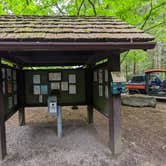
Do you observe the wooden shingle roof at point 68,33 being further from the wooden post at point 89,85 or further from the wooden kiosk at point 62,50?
the wooden post at point 89,85

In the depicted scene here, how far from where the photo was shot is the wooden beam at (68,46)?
2777mm

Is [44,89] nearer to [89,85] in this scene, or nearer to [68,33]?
[89,85]

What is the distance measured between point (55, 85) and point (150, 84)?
8.38 meters

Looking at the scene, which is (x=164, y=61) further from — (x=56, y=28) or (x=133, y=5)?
(x=56, y=28)

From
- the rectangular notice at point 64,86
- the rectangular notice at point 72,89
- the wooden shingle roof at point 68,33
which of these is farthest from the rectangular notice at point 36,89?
the wooden shingle roof at point 68,33

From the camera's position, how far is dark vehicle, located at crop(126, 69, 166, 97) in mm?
11266

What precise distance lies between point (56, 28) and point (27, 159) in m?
2.76

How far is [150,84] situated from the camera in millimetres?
11891


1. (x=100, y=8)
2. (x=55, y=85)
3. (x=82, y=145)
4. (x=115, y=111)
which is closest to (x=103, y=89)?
(x=115, y=111)

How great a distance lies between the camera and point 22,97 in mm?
5672

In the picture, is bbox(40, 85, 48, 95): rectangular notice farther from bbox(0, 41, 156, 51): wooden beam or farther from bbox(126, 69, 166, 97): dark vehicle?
bbox(126, 69, 166, 97): dark vehicle

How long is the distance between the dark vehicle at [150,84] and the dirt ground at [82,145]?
5.60 m

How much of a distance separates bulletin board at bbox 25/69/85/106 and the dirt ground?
86 centimetres

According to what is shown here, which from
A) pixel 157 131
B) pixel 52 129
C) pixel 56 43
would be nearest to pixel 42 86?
pixel 52 129
